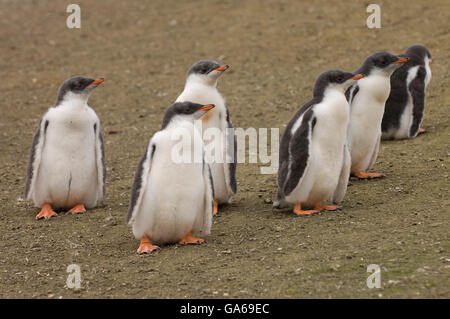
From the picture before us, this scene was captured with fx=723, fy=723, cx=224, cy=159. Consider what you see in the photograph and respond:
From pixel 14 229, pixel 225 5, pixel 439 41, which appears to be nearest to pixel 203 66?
pixel 14 229

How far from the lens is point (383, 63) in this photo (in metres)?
7.40

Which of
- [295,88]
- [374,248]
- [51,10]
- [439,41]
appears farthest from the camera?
[51,10]

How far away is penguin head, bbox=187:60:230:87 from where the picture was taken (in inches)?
268

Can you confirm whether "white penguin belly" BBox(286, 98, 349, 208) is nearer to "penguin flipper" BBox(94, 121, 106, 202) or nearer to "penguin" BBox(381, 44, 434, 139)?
"penguin flipper" BBox(94, 121, 106, 202)

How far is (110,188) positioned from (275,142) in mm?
2347

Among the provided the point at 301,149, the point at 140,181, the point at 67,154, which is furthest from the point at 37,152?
the point at 301,149

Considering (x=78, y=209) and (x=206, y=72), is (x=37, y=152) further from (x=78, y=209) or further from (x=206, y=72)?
(x=206, y=72)

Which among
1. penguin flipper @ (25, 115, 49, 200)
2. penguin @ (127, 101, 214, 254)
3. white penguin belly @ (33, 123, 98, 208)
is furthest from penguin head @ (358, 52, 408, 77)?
penguin flipper @ (25, 115, 49, 200)

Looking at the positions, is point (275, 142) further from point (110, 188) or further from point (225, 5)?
point (225, 5)

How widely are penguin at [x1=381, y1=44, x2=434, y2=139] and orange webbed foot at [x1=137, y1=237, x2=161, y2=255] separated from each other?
13.9 ft

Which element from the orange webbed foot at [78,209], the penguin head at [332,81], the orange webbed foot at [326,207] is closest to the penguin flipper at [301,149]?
the penguin head at [332,81]

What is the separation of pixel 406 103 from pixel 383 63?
5.22ft

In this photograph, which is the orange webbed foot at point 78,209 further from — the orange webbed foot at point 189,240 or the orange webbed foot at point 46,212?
the orange webbed foot at point 189,240

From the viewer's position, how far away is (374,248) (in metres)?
5.18
